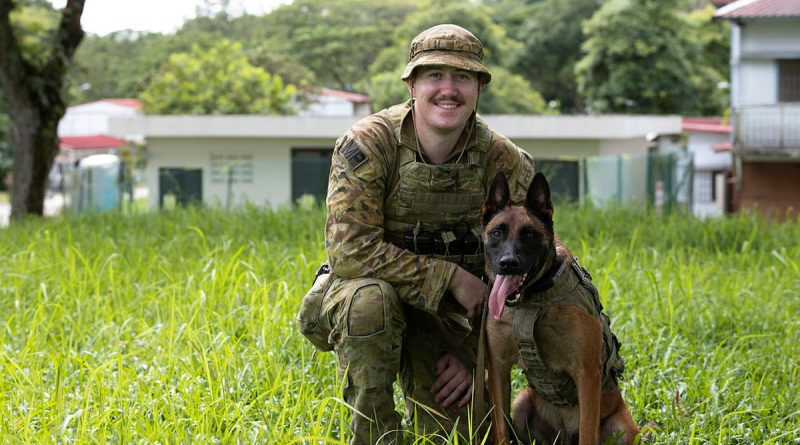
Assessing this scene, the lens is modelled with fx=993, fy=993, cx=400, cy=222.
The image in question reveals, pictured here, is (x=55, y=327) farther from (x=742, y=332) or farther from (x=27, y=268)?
(x=742, y=332)

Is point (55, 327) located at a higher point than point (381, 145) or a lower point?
lower

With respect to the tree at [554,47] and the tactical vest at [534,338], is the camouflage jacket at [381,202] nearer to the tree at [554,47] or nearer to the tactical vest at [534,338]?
the tactical vest at [534,338]

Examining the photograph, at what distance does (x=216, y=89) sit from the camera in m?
29.8

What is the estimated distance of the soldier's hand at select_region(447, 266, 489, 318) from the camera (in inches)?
136

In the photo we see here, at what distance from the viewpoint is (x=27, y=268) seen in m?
6.67

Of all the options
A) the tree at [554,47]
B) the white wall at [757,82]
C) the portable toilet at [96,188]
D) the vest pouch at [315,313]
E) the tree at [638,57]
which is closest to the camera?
the vest pouch at [315,313]

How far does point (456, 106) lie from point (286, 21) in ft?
166

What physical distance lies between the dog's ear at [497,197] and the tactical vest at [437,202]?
1.16 feet

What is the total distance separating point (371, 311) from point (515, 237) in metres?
0.60

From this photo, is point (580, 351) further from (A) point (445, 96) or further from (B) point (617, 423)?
(A) point (445, 96)

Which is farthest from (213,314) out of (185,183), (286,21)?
(286,21)

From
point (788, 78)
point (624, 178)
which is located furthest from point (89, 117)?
point (624, 178)

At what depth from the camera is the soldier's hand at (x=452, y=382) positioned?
12.1 feet

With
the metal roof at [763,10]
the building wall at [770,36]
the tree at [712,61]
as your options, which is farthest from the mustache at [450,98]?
the tree at [712,61]
